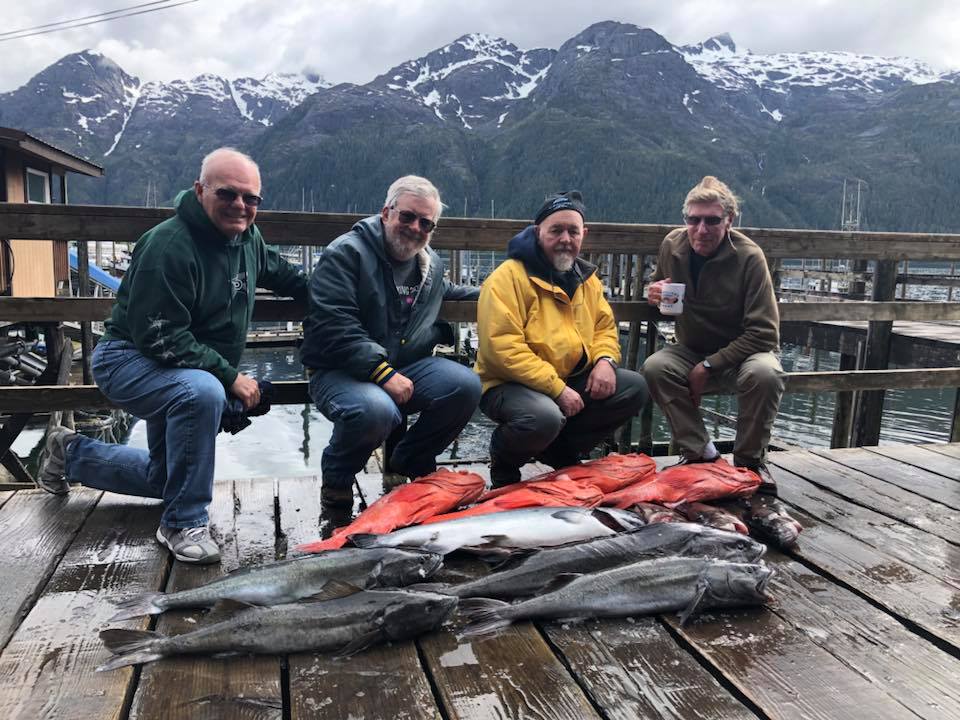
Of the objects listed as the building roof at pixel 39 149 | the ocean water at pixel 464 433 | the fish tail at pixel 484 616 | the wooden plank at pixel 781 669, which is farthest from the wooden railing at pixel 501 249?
the building roof at pixel 39 149

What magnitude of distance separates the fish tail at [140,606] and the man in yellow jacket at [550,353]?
1740 mm

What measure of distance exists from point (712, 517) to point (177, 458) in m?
2.27

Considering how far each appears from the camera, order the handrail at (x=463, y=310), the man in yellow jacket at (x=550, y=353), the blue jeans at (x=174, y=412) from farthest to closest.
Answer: the man in yellow jacket at (x=550, y=353) < the handrail at (x=463, y=310) < the blue jeans at (x=174, y=412)

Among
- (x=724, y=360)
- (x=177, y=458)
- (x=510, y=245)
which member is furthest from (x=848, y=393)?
(x=177, y=458)

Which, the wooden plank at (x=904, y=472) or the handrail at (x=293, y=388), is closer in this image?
the handrail at (x=293, y=388)

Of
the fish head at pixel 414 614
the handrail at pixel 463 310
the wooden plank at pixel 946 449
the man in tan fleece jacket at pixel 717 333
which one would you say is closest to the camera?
the fish head at pixel 414 614

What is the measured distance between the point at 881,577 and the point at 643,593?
3.56ft

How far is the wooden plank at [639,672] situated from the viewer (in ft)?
6.45

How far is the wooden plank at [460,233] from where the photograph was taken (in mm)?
3467

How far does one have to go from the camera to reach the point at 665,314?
13.5 ft

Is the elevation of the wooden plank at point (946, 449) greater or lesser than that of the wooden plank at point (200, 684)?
greater

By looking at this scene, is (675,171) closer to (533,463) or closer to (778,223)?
(778,223)

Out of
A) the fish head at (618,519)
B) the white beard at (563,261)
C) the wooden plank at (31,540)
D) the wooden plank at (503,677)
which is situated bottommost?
the wooden plank at (31,540)

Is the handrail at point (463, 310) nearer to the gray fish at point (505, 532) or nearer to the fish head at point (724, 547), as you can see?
the gray fish at point (505, 532)
